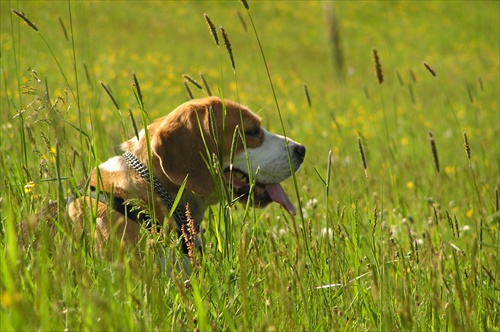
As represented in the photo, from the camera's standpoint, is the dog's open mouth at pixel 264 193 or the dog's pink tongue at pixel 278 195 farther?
the dog's pink tongue at pixel 278 195

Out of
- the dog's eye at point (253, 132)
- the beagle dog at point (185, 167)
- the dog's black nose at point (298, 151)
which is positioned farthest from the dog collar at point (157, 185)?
the dog's black nose at point (298, 151)

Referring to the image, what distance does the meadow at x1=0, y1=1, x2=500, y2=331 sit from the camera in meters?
2.13

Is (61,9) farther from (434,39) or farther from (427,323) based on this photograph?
(427,323)

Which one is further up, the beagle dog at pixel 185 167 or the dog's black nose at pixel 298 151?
the beagle dog at pixel 185 167

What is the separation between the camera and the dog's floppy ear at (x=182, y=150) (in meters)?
3.87

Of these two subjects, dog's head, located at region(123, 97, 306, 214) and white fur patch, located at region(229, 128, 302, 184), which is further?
white fur patch, located at region(229, 128, 302, 184)

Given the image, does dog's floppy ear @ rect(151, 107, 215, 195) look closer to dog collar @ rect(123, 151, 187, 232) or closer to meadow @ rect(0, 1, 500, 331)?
dog collar @ rect(123, 151, 187, 232)

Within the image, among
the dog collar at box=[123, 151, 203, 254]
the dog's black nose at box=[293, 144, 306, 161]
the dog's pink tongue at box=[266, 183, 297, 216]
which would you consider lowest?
the dog's pink tongue at box=[266, 183, 297, 216]

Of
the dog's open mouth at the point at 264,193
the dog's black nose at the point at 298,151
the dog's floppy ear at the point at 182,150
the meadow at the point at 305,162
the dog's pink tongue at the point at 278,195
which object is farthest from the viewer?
the dog's black nose at the point at 298,151

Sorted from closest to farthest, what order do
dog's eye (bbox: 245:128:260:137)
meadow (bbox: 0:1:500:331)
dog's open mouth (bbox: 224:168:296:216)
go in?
1. meadow (bbox: 0:1:500:331)
2. dog's open mouth (bbox: 224:168:296:216)
3. dog's eye (bbox: 245:128:260:137)

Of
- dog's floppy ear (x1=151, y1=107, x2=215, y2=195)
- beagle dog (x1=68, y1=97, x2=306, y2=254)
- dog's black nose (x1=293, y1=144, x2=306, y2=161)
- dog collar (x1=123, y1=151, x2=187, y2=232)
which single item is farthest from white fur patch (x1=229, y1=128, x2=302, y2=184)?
dog collar (x1=123, y1=151, x2=187, y2=232)

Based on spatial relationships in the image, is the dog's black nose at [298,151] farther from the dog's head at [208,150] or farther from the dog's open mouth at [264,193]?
the dog's open mouth at [264,193]

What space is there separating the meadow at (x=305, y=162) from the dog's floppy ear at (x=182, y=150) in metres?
0.27

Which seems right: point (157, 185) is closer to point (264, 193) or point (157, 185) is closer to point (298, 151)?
point (264, 193)
